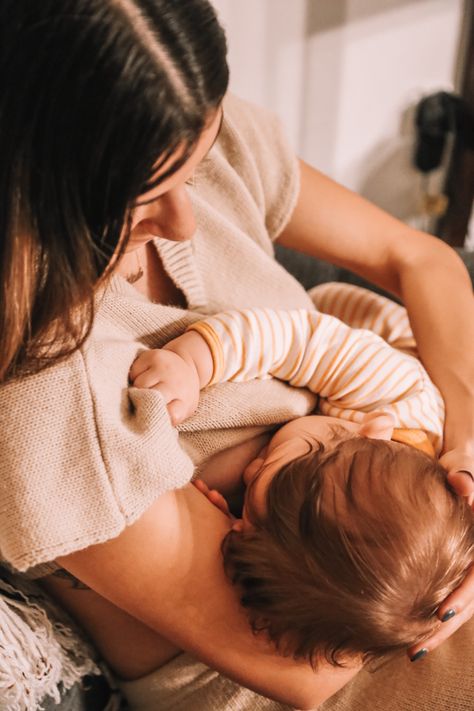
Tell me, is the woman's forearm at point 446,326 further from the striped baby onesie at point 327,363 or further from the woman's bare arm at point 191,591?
the woman's bare arm at point 191,591

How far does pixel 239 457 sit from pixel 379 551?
0.25 meters

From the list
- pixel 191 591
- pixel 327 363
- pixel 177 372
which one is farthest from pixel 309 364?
pixel 191 591

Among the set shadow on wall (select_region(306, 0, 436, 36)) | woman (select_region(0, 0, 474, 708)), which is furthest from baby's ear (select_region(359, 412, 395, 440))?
shadow on wall (select_region(306, 0, 436, 36))

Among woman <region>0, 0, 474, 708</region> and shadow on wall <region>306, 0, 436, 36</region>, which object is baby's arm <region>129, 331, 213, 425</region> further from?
shadow on wall <region>306, 0, 436, 36</region>

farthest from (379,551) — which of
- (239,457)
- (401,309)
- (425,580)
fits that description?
(401,309)

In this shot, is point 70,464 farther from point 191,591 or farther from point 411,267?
point 411,267

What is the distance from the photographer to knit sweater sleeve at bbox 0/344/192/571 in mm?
655

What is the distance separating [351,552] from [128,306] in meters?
0.39

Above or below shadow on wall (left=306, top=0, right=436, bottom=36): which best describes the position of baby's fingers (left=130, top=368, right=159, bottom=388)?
below

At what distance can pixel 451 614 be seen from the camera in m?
0.82

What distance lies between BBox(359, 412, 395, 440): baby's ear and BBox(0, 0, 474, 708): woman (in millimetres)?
113

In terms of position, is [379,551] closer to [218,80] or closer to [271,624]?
[271,624]

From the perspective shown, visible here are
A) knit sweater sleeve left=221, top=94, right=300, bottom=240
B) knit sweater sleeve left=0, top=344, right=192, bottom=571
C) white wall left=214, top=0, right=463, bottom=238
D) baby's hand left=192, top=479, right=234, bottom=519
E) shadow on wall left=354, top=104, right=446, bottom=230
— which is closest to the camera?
knit sweater sleeve left=0, top=344, right=192, bottom=571

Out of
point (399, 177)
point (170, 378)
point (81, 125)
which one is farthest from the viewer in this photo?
point (399, 177)
